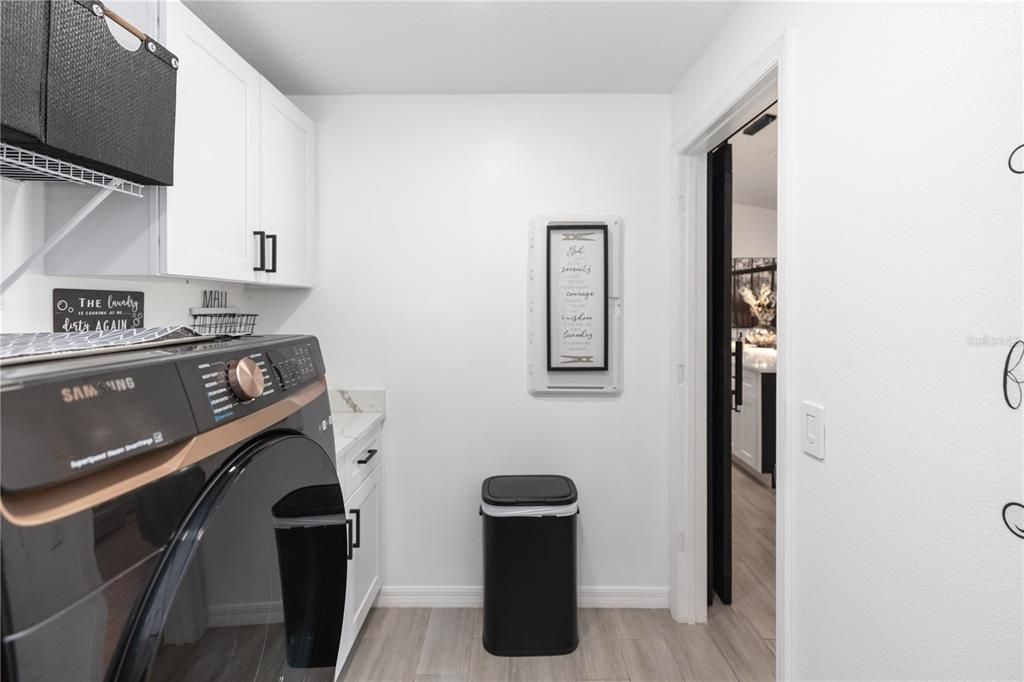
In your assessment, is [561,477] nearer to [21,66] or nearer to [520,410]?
[520,410]

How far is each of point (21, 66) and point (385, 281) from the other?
1696 millimetres

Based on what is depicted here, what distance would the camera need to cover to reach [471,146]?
103 inches

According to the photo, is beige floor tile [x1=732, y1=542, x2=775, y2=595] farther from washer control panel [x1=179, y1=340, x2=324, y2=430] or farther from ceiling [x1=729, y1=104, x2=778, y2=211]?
washer control panel [x1=179, y1=340, x2=324, y2=430]

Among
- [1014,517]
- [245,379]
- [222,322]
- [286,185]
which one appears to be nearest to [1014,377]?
[1014,517]

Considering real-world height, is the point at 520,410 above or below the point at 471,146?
below

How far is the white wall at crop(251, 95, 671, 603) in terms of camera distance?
2.60 metres

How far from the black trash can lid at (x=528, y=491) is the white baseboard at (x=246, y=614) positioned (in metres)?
1.41

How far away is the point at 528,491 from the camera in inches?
91.9

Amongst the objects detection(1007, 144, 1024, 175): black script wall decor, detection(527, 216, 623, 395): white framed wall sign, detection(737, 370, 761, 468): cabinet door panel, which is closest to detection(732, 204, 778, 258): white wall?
detection(737, 370, 761, 468): cabinet door panel

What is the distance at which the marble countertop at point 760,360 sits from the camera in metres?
4.21

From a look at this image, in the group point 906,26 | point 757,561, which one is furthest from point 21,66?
point 757,561

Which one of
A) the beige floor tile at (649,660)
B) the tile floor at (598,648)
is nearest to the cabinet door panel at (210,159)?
the tile floor at (598,648)

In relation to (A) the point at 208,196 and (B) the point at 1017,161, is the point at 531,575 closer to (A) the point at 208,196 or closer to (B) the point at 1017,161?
(A) the point at 208,196

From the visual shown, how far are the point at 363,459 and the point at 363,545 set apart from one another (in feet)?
1.18
